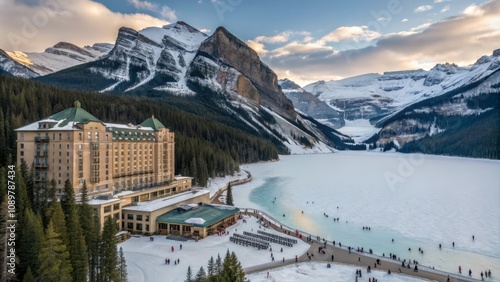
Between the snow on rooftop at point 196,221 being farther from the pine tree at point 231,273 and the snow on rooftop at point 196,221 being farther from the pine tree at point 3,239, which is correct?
the pine tree at point 231,273

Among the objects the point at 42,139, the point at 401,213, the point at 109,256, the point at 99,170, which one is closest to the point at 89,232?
the point at 109,256

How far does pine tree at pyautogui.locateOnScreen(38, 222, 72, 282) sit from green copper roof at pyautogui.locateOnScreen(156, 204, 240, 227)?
2603 cm

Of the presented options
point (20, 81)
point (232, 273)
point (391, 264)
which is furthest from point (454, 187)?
point (20, 81)

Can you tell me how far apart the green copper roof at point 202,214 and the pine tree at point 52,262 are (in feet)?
85.4

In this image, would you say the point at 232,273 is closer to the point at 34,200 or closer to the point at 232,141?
the point at 34,200

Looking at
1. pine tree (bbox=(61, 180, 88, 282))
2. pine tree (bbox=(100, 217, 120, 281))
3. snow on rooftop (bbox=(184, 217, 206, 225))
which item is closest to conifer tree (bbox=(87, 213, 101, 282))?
pine tree (bbox=(100, 217, 120, 281))

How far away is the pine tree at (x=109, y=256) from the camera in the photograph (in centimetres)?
3341

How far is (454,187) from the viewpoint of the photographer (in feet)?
341

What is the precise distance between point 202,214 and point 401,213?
137 ft

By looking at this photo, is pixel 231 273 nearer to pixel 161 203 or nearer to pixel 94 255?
pixel 94 255

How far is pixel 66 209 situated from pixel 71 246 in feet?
26.2

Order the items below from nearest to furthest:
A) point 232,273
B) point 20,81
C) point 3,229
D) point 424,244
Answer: point 232,273
point 3,229
point 424,244
point 20,81

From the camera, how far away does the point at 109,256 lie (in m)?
33.9

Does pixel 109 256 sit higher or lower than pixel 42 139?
lower
